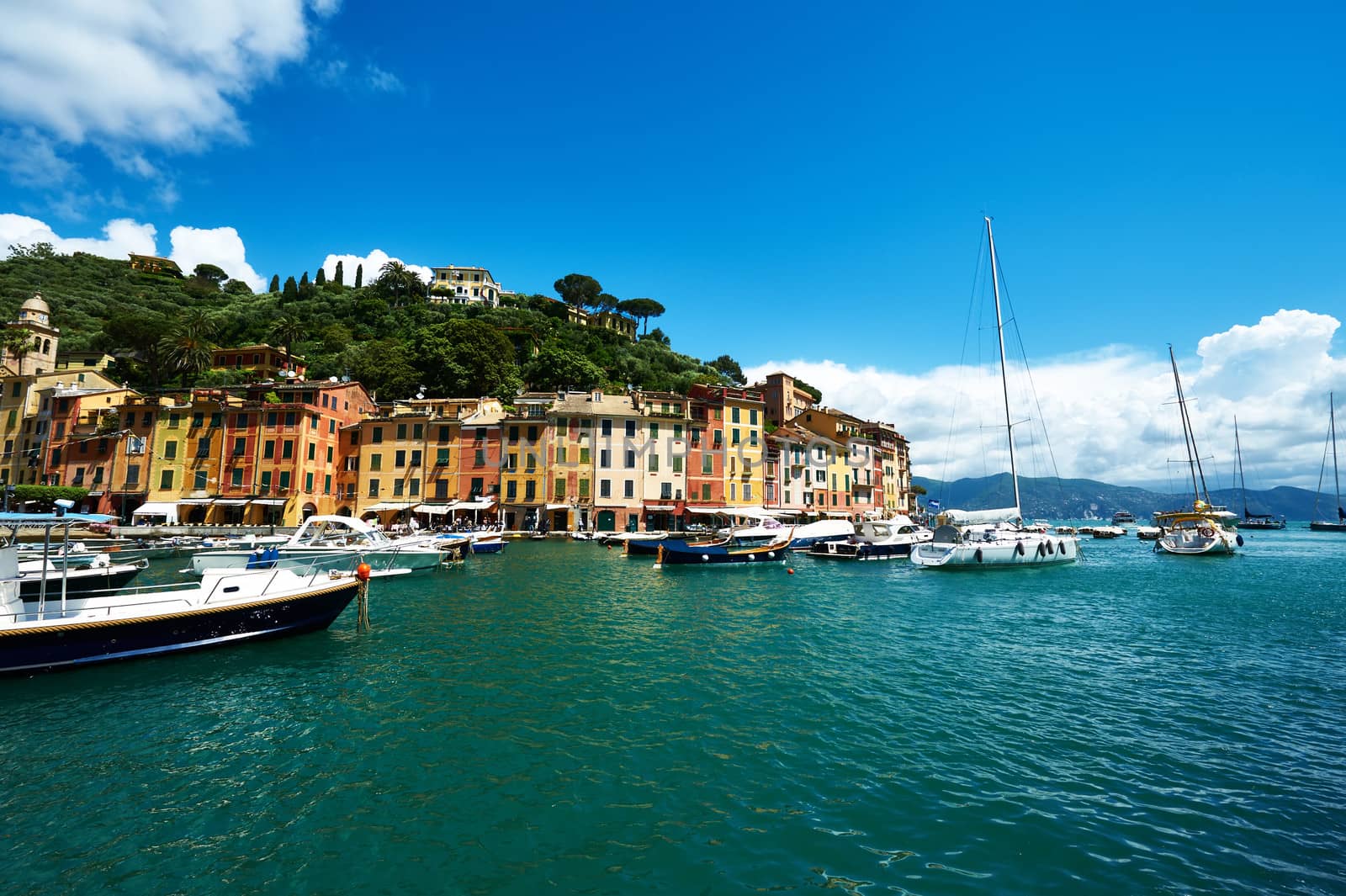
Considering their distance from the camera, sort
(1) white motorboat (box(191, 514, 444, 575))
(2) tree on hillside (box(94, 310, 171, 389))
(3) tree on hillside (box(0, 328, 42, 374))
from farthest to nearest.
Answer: (2) tree on hillside (box(94, 310, 171, 389))
(3) tree on hillside (box(0, 328, 42, 374))
(1) white motorboat (box(191, 514, 444, 575))

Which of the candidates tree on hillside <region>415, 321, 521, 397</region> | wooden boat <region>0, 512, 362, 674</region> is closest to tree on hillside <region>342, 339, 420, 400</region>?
tree on hillside <region>415, 321, 521, 397</region>

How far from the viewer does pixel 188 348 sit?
231 ft

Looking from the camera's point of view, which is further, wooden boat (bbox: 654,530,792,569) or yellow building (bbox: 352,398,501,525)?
yellow building (bbox: 352,398,501,525)

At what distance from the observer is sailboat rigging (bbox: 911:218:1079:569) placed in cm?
3688

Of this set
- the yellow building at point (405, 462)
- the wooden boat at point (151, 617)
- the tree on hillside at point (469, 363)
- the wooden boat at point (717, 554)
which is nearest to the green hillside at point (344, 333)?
the tree on hillside at point (469, 363)

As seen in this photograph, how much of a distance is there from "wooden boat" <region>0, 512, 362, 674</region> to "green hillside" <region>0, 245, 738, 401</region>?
188 ft

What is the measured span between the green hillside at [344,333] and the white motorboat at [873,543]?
4239 centimetres

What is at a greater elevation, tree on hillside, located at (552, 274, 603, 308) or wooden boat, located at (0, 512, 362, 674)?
tree on hillside, located at (552, 274, 603, 308)

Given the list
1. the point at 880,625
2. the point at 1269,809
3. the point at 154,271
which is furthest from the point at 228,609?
the point at 154,271

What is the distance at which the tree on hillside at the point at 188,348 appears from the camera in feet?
231

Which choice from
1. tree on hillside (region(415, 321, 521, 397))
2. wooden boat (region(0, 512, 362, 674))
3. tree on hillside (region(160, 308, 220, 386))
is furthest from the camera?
tree on hillside (region(415, 321, 521, 397))

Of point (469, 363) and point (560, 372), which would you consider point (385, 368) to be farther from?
point (560, 372)

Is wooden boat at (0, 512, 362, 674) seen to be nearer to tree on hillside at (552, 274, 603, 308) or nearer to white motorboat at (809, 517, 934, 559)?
white motorboat at (809, 517, 934, 559)

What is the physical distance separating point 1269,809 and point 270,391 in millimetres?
65087
